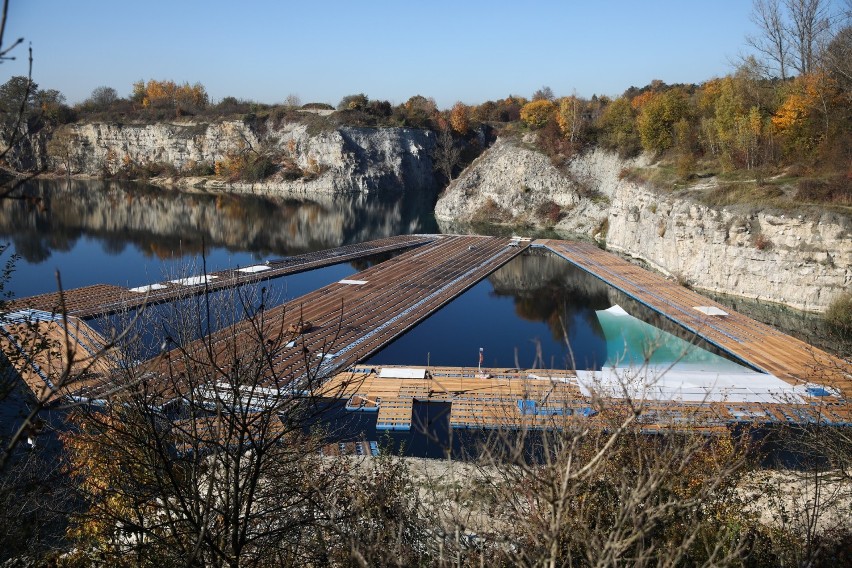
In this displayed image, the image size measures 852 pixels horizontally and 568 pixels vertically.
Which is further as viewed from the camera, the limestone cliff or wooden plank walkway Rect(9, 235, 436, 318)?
the limestone cliff

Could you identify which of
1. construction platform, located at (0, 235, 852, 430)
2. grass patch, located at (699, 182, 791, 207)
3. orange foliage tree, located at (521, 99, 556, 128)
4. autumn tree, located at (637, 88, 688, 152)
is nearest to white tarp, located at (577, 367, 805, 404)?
construction platform, located at (0, 235, 852, 430)

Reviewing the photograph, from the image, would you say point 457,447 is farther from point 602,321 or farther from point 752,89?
point 752,89

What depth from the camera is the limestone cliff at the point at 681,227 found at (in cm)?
2583

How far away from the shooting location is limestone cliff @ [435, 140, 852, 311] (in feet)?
84.7

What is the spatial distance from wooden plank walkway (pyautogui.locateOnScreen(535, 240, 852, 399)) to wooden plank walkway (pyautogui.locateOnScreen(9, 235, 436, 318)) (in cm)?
1367

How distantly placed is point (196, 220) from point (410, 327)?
34.4m

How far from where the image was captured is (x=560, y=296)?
2988cm

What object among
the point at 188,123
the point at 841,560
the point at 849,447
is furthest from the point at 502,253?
the point at 188,123

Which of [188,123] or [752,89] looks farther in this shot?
[188,123]

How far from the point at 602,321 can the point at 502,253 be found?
14818 millimetres

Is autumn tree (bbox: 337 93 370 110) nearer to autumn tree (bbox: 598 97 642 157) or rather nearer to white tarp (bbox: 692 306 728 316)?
autumn tree (bbox: 598 97 642 157)

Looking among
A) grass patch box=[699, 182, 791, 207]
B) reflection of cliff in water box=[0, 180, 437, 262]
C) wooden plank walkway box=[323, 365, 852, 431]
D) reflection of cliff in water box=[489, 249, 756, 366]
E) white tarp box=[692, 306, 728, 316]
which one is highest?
grass patch box=[699, 182, 791, 207]

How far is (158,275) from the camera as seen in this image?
100 feet

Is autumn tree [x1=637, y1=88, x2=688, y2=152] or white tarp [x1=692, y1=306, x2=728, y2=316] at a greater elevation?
autumn tree [x1=637, y1=88, x2=688, y2=152]
